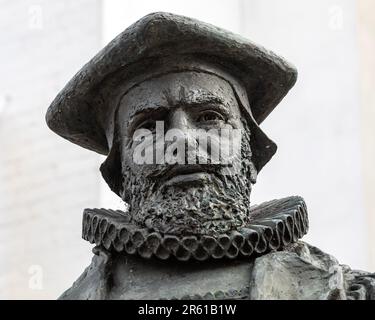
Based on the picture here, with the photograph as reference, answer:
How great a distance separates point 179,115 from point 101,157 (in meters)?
2.08

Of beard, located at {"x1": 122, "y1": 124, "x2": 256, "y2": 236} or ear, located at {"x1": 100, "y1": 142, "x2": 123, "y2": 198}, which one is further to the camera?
ear, located at {"x1": 100, "y1": 142, "x2": 123, "y2": 198}

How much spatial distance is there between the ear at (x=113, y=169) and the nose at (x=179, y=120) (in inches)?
6.6

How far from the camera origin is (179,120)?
9.11ft

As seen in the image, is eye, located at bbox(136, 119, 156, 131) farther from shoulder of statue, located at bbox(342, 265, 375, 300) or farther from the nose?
shoulder of statue, located at bbox(342, 265, 375, 300)

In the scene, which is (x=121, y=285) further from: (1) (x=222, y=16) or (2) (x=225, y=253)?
(1) (x=222, y=16)

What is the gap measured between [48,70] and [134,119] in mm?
2315

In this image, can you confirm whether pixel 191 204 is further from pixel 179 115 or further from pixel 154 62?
pixel 154 62

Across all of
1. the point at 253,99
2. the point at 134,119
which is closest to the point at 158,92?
the point at 134,119

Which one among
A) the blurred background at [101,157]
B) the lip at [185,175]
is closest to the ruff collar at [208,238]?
the lip at [185,175]

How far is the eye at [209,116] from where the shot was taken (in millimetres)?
2818

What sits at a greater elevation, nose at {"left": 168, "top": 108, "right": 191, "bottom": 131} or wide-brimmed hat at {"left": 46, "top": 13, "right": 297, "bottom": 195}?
wide-brimmed hat at {"left": 46, "top": 13, "right": 297, "bottom": 195}

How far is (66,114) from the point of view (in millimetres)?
2975

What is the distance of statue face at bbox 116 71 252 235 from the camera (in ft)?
8.95

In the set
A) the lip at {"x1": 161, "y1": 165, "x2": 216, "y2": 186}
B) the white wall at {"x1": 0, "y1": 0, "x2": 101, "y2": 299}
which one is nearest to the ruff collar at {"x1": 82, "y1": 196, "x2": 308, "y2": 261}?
the lip at {"x1": 161, "y1": 165, "x2": 216, "y2": 186}
